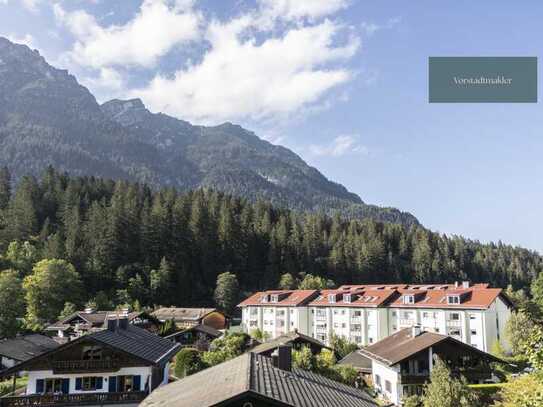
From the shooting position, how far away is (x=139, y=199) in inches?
5187

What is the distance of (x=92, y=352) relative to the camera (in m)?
33.0

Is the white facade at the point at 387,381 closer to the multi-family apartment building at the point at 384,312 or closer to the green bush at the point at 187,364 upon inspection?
the green bush at the point at 187,364

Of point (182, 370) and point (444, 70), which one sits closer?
point (444, 70)

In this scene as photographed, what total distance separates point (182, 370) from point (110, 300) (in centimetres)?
5339

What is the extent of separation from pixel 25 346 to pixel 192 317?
113 ft

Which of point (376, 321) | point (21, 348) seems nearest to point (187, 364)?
point (21, 348)

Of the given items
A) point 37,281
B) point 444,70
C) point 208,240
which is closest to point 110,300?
point 37,281

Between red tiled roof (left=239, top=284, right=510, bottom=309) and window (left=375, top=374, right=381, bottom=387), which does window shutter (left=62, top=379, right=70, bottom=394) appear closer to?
window (left=375, top=374, right=381, bottom=387)

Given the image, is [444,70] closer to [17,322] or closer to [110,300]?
[17,322]

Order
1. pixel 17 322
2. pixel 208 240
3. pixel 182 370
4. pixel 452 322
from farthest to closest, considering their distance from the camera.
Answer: pixel 208 240 < pixel 17 322 < pixel 452 322 < pixel 182 370

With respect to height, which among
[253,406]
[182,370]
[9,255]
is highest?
[9,255]

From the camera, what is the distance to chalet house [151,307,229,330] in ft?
276

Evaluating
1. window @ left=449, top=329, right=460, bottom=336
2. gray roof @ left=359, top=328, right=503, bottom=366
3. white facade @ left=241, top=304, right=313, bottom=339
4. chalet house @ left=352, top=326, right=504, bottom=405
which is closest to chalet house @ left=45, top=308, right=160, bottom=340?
white facade @ left=241, top=304, right=313, bottom=339

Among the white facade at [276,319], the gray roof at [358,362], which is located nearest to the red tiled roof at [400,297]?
the white facade at [276,319]
